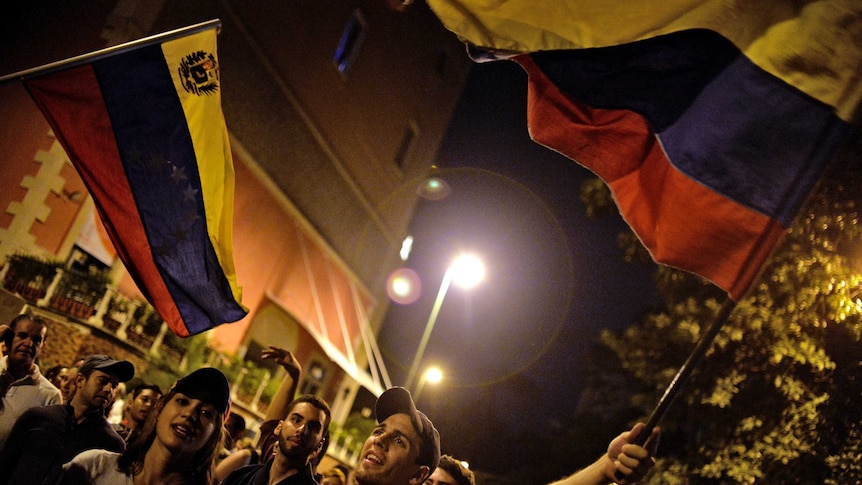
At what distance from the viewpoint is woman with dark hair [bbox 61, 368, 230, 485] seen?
3139mm

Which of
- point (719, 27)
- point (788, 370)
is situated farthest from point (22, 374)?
point (788, 370)

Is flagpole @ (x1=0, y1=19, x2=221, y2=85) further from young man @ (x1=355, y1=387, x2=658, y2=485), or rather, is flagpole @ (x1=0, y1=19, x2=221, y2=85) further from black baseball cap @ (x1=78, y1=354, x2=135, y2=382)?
young man @ (x1=355, y1=387, x2=658, y2=485)

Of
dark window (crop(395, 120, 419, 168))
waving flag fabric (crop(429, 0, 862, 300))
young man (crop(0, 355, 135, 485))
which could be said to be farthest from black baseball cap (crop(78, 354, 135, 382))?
dark window (crop(395, 120, 419, 168))

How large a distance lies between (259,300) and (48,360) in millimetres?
6810

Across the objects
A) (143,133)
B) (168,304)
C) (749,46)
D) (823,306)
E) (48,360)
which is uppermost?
(823,306)

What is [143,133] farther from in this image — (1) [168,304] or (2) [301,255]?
(2) [301,255]

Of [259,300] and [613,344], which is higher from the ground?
[613,344]

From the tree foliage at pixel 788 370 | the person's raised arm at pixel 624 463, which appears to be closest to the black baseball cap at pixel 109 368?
the person's raised arm at pixel 624 463

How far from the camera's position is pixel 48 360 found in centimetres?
1009

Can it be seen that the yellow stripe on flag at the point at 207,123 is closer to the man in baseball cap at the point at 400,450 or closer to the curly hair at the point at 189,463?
the curly hair at the point at 189,463

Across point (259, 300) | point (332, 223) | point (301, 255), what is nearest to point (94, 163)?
point (259, 300)

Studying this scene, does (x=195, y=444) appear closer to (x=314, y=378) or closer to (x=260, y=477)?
(x=260, y=477)

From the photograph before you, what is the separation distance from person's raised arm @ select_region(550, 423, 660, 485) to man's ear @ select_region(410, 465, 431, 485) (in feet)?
2.23

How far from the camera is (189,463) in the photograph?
10.5 ft
